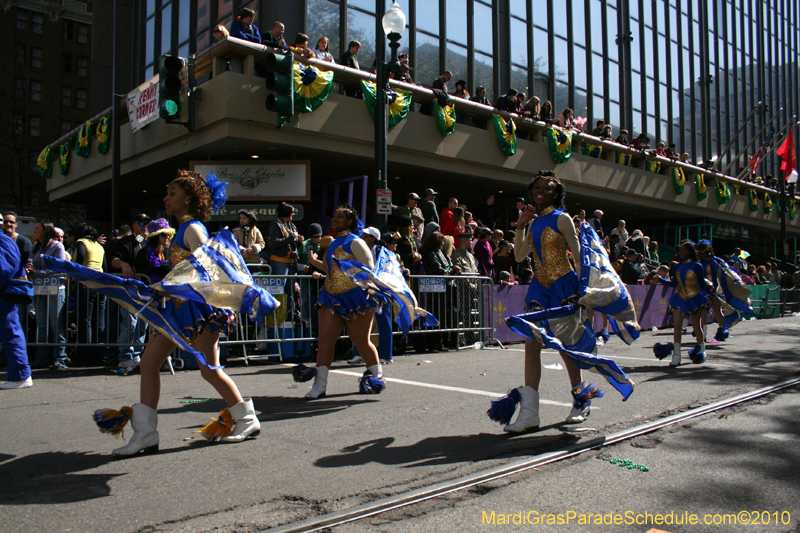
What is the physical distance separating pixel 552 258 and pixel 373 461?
78.7 inches

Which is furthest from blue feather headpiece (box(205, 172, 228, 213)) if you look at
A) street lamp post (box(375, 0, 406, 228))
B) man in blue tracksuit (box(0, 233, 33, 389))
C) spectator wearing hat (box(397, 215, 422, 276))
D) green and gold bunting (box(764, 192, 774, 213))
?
green and gold bunting (box(764, 192, 774, 213))

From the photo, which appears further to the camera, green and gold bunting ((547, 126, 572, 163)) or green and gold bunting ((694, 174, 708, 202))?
green and gold bunting ((694, 174, 708, 202))

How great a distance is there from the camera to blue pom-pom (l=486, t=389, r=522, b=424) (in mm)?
4574

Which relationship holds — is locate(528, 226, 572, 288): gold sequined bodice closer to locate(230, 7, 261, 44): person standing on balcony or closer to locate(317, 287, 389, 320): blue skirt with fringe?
locate(317, 287, 389, 320): blue skirt with fringe

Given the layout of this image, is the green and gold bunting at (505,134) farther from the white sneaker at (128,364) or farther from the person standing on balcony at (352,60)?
the white sneaker at (128,364)

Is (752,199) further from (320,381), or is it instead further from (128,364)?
(128,364)

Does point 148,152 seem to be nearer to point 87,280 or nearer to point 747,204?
point 87,280

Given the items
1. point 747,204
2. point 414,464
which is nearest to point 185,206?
point 414,464

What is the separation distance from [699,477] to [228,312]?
3.02 meters

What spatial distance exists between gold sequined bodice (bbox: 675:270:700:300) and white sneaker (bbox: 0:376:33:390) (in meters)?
8.60

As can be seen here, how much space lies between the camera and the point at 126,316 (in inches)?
319

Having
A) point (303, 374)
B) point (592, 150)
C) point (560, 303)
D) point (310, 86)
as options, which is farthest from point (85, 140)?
point (560, 303)

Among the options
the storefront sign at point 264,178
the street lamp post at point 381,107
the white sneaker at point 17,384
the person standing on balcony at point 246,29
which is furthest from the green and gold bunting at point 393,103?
the white sneaker at point 17,384

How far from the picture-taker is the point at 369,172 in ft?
62.2
